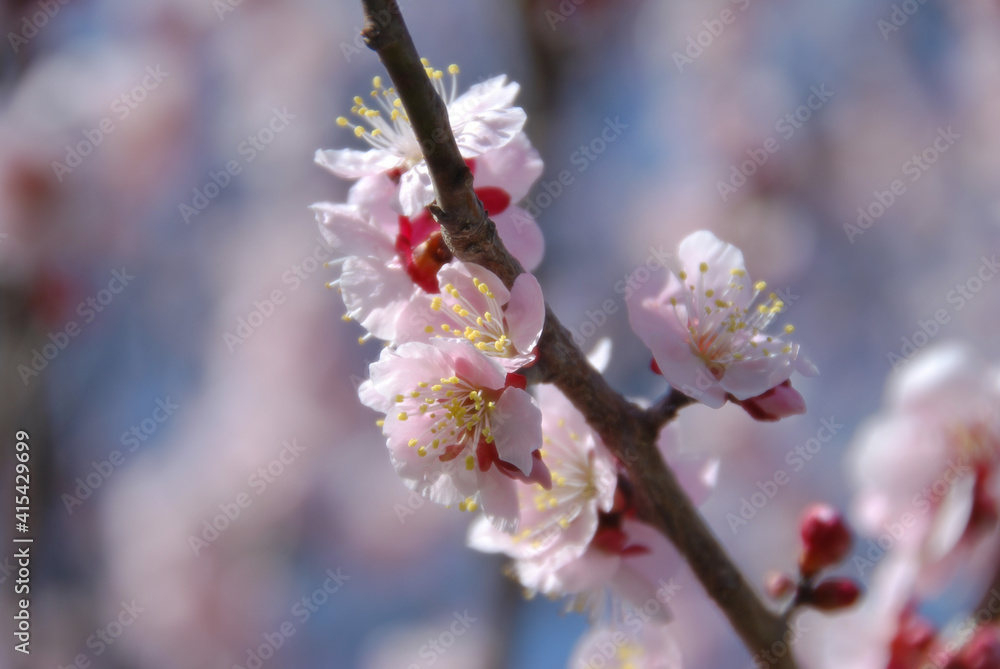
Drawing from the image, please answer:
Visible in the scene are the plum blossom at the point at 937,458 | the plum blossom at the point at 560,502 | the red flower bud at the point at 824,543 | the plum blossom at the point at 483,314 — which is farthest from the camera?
the plum blossom at the point at 937,458

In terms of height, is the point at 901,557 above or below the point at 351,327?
above

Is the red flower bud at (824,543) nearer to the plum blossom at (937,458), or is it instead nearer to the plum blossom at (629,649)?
the plum blossom at (629,649)

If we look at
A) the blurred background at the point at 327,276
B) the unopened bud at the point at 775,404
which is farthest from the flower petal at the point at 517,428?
the blurred background at the point at 327,276

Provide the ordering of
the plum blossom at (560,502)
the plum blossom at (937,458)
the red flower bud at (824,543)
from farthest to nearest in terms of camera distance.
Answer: the plum blossom at (937,458), the red flower bud at (824,543), the plum blossom at (560,502)

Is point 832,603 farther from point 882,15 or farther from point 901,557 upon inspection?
point 882,15

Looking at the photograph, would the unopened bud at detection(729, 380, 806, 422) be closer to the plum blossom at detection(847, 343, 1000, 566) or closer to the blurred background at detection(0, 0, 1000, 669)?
the plum blossom at detection(847, 343, 1000, 566)

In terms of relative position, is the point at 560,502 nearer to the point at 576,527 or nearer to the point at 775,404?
the point at 576,527

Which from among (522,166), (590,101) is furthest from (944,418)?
(590,101)
